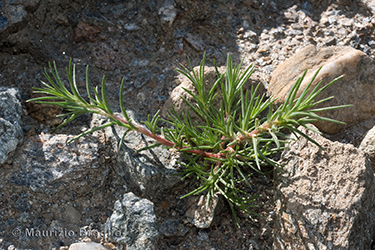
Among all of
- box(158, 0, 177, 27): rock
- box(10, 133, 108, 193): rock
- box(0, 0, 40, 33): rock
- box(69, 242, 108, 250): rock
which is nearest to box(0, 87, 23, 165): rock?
box(10, 133, 108, 193): rock

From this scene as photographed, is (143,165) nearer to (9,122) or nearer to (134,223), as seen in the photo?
(134,223)

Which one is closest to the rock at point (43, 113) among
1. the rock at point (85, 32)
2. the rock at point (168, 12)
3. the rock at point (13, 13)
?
the rock at point (13, 13)

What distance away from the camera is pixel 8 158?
2832mm

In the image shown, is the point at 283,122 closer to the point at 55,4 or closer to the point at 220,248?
the point at 220,248

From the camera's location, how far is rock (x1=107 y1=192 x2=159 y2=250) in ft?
8.46

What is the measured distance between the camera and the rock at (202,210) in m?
2.79

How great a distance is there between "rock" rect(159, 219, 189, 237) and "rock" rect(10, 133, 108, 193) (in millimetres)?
637

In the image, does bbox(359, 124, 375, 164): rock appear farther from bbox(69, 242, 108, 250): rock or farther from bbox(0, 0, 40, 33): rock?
bbox(0, 0, 40, 33): rock

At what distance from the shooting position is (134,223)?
263cm

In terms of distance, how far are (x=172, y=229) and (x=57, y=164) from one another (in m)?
1.03

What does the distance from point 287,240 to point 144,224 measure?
1.02 m

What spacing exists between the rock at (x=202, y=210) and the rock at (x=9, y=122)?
1.44 meters

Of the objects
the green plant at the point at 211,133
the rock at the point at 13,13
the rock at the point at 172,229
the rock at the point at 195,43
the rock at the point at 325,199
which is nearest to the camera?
the rock at the point at 325,199

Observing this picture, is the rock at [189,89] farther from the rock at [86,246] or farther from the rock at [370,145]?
the rock at [86,246]
